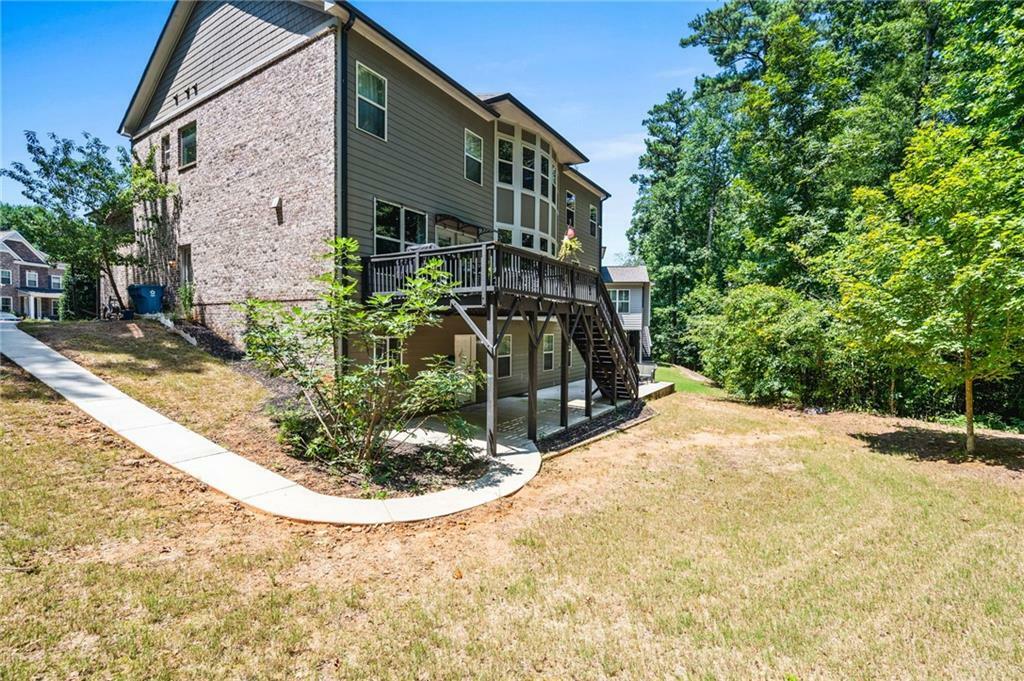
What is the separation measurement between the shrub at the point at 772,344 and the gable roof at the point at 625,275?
11256 mm

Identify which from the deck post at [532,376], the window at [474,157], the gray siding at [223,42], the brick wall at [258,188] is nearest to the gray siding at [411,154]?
the window at [474,157]

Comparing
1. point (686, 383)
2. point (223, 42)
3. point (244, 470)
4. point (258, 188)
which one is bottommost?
point (686, 383)

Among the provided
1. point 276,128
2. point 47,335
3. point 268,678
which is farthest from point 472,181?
point 268,678

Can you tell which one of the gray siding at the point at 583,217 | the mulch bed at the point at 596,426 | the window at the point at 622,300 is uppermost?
the gray siding at the point at 583,217

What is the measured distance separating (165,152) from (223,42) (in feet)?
14.2

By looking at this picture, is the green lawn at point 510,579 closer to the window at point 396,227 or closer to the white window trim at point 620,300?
the window at point 396,227

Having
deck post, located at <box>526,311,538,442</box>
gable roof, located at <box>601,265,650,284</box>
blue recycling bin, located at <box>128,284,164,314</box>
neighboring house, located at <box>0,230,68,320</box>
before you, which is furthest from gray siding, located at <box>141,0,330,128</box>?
neighboring house, located at <box>0,230,68,320</box>

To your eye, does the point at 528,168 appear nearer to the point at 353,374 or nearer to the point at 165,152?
the point at 353,374

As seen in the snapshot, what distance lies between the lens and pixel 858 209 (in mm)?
15930

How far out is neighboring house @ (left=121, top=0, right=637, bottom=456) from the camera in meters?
9.40

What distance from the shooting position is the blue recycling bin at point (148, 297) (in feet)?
45.3

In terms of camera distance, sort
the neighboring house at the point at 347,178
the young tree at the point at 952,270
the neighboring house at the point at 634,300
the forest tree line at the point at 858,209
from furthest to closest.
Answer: the neighboring house at the point at 634,300
the neighboring house at the point at 347,178
the forest tree line at the point at 858,209
the young tree at the point at 952,270

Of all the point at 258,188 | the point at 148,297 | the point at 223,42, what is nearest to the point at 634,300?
the point at 258,188

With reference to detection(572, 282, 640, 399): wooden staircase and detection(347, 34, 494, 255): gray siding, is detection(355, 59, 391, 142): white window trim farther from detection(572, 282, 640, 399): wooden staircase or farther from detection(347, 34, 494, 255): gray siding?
detection(572, 282, 640, 399): wooden staircase
